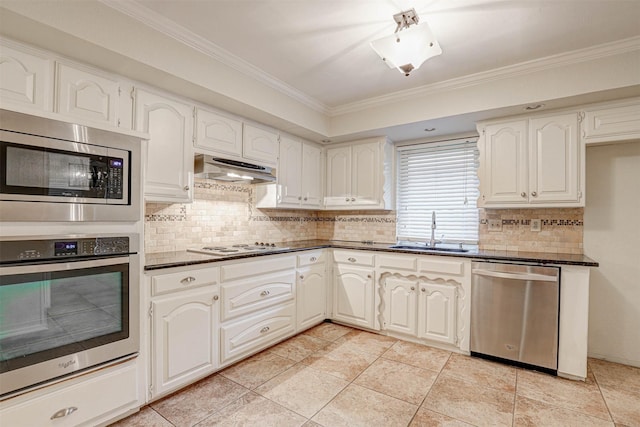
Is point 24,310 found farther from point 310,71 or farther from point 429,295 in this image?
point 429,295

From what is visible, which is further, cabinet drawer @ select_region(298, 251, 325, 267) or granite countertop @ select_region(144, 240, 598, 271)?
cabinet drawer @ select_region(298, 251, 325, 267)

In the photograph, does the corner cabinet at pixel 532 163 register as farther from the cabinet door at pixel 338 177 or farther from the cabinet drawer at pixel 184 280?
the cabinet drawer at pixel 184 280

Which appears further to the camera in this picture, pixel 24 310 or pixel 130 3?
pixel 130 3

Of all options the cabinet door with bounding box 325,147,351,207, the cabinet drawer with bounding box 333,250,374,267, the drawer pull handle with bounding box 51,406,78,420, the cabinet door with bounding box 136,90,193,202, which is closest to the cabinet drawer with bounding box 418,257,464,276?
the cabinet drawer with bounding box 333,250,374,267

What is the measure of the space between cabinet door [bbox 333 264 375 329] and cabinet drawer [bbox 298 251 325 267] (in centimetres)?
22

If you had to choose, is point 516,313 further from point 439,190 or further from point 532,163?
point 439,190

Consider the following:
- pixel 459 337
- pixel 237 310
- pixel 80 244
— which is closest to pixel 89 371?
pixel 80 244

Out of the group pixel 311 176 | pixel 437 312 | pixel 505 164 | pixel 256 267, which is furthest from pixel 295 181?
pixel 505 164

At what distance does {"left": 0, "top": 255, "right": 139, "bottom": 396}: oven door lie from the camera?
1.46 metres

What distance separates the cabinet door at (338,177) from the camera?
3947 millimetres

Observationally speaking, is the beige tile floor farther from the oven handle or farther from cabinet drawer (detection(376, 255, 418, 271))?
the oven handle

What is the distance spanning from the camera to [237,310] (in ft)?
8.48

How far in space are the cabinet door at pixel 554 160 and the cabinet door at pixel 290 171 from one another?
7.60ft

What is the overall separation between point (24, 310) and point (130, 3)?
5.81 feet
